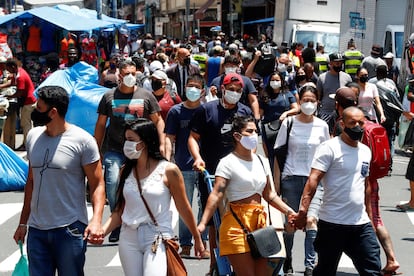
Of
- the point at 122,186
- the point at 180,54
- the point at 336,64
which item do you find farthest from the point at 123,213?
the point at 180,54

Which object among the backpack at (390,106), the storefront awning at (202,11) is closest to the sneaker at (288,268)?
the backpack at (390,106)

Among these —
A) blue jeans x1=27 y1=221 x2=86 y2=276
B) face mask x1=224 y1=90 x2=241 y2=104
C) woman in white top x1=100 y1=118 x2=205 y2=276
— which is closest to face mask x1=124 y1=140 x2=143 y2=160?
woman in white top x1=100 y1=118 x2=205 y2=276

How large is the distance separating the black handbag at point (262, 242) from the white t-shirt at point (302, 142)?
5.84ft

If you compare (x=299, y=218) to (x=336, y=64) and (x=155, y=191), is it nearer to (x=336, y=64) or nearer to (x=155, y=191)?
(x=155, y=191)

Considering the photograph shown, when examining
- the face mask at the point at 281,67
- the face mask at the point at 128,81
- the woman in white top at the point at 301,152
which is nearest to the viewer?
the woman in white top at the point at 301,152

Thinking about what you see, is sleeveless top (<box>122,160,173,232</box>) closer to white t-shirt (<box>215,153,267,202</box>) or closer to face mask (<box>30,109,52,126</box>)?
face mask (<box>30,109,52,126</box>)

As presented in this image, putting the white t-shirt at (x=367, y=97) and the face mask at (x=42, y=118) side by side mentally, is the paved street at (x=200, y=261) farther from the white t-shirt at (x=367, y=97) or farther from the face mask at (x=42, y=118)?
the face mask at (x=42, y=118)

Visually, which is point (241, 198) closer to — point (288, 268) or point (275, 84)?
point (288, 268)

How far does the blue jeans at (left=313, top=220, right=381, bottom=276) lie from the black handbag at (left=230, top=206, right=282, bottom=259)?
0.49 m

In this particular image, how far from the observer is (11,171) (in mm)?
13844

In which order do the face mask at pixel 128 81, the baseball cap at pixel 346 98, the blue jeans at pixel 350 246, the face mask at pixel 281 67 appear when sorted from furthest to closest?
the face mask at pixel 281 67 < the face mask at pixel 128 81 < the baseball cap at pixel 346 98 < the blue jeans at pixel 350 246

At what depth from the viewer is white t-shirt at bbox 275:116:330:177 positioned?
338 inches

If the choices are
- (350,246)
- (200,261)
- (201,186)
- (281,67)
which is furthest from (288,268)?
(281,67)

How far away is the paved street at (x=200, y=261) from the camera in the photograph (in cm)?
924
